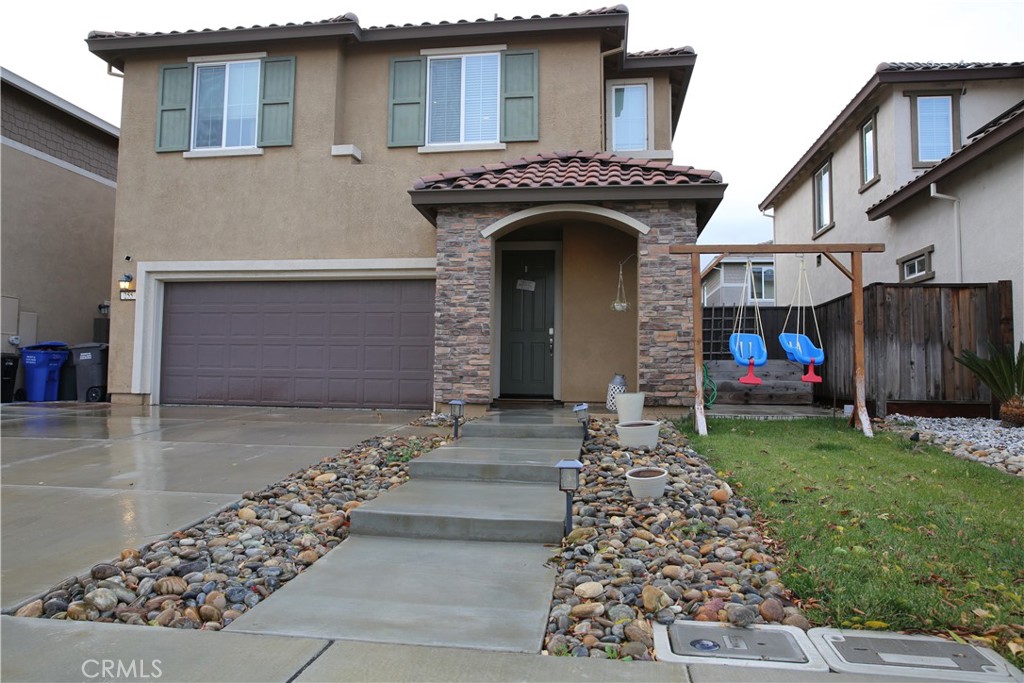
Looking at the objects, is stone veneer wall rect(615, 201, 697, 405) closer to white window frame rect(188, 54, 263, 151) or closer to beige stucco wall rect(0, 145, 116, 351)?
white window frame rect(188, 54, 263, 151)

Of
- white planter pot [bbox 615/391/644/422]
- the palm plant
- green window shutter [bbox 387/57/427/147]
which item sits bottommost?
white planter pot [bbox 615/391/644/422]

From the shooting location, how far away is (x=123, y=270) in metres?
10.9

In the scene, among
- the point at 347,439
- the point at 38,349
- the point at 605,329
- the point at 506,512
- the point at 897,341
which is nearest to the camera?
the point at 506,512

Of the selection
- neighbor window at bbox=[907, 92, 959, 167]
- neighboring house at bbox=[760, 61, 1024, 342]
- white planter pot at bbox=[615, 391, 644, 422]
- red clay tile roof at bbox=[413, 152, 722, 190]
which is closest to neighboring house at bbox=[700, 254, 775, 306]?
neighboring house at bbox=[760, 61, 1024, 342]

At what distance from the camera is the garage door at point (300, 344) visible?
34.0 feet

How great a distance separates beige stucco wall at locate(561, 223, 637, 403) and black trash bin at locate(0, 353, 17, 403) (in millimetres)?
10367

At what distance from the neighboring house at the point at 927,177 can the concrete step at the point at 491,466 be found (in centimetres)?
698

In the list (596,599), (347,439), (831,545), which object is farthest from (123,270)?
(831,545)

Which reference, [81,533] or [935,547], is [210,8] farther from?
[935,547]

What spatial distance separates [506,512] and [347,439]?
3.49m

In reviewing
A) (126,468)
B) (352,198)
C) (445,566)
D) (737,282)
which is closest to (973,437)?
(445,566)

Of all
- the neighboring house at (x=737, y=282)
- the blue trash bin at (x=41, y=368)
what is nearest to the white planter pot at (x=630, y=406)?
the blue trash bin at (x=41, y=368)

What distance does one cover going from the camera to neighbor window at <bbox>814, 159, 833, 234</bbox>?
1567cm

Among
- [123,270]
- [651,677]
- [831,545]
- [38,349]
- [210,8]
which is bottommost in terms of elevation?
[651,677]
